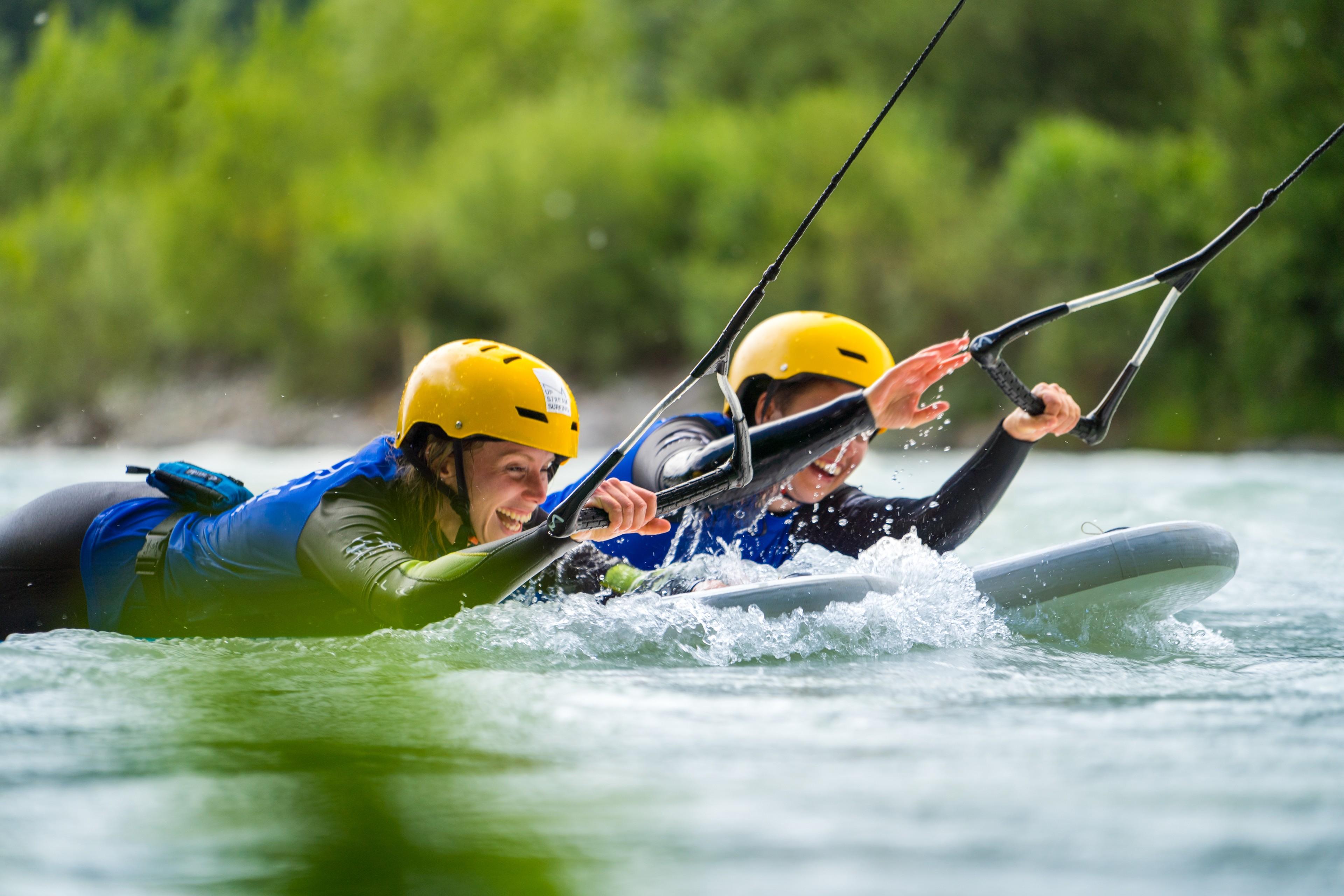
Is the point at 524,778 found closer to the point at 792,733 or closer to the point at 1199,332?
the point at 792,733

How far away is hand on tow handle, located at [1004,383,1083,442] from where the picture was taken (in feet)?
12.7

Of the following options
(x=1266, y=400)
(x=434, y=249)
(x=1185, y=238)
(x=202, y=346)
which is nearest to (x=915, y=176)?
(x=1185, y=238)

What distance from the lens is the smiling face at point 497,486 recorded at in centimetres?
329

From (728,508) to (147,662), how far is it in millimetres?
1759

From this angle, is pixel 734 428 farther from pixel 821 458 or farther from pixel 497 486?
pixel 821 458

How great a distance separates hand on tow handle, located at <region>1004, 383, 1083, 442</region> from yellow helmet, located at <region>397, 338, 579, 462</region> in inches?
53.9

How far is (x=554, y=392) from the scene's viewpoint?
344 cm

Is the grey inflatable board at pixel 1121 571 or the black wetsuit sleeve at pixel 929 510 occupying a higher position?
the black wetsuit sleeve at pixel 929 510

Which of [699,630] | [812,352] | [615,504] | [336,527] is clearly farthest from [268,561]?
[812,352]

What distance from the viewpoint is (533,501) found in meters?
3.36

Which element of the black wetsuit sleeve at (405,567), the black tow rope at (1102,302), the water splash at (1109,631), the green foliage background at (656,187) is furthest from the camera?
the green foliage background at (656,187)

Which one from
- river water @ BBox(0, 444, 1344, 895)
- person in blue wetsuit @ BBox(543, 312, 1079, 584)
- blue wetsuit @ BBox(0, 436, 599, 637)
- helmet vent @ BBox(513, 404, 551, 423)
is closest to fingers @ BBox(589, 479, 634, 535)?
blue wetsuit @ BBox(0, 436, 599, 637)

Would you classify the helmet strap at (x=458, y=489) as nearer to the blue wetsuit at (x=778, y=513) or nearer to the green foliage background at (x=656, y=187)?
the blue wetsuit at (x=778, y=513)

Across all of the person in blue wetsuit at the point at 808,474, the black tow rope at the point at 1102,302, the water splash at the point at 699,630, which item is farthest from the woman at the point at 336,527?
the black tow rope at the point at 1102,302
